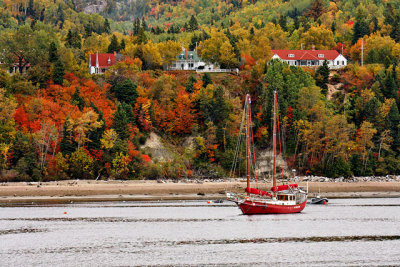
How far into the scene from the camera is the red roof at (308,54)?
573 ft

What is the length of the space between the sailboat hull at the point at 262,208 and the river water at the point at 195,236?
1.10m

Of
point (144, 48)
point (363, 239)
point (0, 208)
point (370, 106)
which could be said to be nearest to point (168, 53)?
point (144, 48)

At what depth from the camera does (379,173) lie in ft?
435

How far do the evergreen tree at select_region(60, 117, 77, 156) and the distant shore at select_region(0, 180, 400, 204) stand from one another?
7807 mm

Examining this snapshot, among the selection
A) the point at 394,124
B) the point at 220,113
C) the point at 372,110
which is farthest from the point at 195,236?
the point at 394,124

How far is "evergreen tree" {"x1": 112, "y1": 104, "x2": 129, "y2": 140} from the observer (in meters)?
129

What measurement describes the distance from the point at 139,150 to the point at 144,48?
→ 4502 cm

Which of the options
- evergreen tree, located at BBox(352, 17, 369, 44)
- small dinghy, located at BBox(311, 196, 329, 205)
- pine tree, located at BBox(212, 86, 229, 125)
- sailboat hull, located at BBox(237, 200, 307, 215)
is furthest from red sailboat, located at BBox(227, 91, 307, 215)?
evergreen tree, located at BBox(352, 17, 369, 44)

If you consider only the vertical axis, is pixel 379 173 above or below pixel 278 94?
below

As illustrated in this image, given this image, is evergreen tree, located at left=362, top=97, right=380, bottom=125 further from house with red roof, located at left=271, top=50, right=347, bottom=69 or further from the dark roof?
the dark roof

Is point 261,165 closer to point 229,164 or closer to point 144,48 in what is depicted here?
point 229,164

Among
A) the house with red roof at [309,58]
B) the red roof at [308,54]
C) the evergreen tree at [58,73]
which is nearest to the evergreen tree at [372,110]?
the house with red roof at [309,58]

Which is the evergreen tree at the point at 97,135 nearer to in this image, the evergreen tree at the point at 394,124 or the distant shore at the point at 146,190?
the distant shore at the point at 146,190

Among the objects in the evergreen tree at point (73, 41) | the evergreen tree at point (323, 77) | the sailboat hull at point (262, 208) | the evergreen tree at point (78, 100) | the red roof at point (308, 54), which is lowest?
the sailboat hull at point (262, 208)
